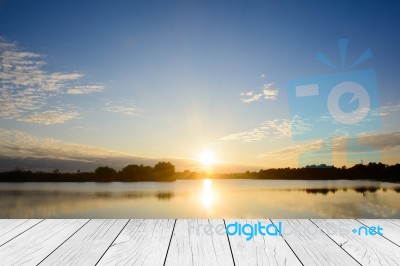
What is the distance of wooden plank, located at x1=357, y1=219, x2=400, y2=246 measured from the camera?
7.13 ft

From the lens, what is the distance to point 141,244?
6.53 feet

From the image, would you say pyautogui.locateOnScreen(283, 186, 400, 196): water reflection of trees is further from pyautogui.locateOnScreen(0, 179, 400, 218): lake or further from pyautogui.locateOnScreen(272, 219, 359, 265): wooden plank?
pyautogui.locateOnScreen(272, 219, 359, 265): wooden plank

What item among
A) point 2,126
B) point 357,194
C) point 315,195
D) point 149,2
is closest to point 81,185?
point 2,126

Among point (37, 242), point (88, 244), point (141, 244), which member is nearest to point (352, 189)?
point (141, 244)

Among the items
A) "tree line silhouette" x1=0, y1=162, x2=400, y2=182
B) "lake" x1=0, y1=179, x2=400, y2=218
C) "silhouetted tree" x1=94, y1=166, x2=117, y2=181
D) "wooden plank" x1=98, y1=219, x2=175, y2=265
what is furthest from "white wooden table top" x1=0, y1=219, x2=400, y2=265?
"silhouetted tree" x1=94, y1=166, x2=117, y2=181

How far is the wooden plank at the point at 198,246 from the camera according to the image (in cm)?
171

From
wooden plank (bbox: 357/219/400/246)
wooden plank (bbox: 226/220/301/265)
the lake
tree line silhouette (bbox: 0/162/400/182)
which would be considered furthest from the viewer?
tree line silhouette (bbox: 0/162/400/182)

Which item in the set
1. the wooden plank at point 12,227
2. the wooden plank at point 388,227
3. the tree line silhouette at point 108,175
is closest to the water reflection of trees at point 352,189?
the wooden plank at point 388,227

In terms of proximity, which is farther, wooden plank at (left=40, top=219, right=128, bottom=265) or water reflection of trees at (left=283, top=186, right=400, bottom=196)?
water reflection of trees at (left=283, top=186, right=400, bottom=196)

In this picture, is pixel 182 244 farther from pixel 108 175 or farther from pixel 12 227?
pixel 108 175

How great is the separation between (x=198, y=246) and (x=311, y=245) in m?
0.55

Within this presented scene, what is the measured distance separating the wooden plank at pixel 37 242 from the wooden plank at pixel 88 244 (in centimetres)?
5

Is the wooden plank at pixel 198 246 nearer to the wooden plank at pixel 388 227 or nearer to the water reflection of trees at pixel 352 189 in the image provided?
the wooden plank at pixel 388 227

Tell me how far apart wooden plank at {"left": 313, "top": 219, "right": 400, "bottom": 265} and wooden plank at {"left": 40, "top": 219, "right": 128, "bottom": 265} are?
45.6 inches
